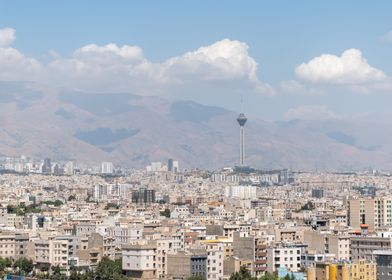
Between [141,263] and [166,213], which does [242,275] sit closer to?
[141,263]

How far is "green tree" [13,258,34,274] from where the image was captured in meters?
43.0

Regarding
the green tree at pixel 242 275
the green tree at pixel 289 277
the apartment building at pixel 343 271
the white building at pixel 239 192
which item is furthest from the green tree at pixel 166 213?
the white building at pixel 239 192

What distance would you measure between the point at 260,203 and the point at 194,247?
167 feet

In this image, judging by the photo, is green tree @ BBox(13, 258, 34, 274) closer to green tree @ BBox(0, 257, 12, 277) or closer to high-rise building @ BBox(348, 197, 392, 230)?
green tree @ BBox(0, 257, 12, 277)

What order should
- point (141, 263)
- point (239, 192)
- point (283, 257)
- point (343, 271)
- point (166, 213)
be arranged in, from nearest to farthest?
point (343, 271)
point (141, 263)
point (283, 257)
point (166, 213)
point (239, 192)

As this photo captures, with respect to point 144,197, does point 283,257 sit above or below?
below

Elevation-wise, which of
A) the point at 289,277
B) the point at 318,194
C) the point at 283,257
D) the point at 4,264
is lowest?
the point at 289,277

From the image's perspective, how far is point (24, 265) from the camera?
43.4m

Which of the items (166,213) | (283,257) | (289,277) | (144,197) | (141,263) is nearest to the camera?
(289,277)

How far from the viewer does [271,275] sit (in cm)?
3684

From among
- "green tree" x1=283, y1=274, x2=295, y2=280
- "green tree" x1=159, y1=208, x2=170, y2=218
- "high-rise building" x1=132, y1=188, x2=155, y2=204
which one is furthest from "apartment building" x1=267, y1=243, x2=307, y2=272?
"high-rise building" x1=132, y1=188, x2=155, y2=204

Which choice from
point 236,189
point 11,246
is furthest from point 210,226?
point 236,189

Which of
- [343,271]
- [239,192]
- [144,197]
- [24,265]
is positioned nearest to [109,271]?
[24,265]

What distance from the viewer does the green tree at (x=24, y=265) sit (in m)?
43.0
